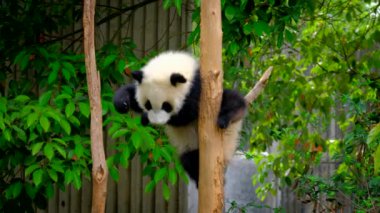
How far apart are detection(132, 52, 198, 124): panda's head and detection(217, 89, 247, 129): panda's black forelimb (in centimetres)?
21

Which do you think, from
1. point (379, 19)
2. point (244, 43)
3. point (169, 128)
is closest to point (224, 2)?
point (244, 43)

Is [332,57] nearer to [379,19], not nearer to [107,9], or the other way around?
[379,19]

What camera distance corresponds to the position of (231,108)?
295 centimetres

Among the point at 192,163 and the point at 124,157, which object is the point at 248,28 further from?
the point at 124,157

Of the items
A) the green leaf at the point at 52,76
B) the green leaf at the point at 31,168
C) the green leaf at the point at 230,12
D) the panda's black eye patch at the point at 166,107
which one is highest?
the green leaf at the point at 230,12

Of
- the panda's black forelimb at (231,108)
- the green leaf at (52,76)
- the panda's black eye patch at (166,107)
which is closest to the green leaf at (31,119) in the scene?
the green leaf at (52,76)

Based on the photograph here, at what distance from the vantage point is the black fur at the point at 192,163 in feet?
11.8

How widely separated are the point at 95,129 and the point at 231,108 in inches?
33.3

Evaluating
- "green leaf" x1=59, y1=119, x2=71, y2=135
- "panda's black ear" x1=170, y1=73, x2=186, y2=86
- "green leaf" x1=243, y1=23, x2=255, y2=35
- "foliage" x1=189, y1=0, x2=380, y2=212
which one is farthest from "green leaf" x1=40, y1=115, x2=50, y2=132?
"foliage" x1=189, y1=0, x2=380, y2=212

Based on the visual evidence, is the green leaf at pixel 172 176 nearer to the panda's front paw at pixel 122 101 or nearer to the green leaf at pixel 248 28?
the panda's front paw at pixel 122 101

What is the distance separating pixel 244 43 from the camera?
13.4ft

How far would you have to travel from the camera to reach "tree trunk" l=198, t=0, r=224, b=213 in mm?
2658

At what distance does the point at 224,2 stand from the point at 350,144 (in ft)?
5.91

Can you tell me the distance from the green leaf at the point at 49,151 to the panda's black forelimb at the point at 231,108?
3.37ft
